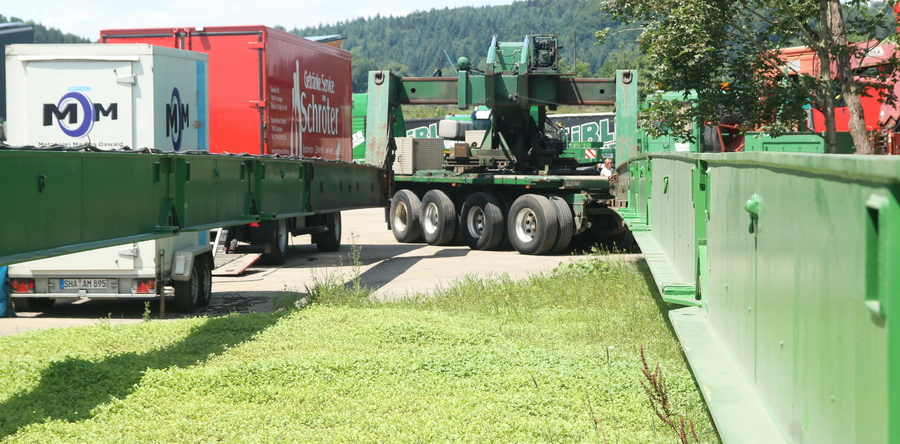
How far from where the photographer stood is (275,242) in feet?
51.3

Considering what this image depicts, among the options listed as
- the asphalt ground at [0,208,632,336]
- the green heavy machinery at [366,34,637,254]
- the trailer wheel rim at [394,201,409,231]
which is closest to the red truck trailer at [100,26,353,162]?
the asphalt ground at [0,208,632,336]

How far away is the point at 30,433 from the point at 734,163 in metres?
3.86

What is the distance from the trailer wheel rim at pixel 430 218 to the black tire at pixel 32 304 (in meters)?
9.59

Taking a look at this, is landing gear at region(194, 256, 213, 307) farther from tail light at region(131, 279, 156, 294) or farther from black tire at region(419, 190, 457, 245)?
black tire at region(419, 190, 457, 245)

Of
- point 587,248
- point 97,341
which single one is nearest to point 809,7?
point 587,248

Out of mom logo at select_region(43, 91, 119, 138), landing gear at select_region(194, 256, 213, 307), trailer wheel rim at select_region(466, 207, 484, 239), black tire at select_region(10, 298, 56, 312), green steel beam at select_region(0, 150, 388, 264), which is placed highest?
mom logo at select_region(43, 91, 119, 138)

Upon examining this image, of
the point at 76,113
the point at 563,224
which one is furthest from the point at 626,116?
the point at 76,113

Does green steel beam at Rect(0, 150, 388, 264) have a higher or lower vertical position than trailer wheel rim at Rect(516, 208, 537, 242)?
higher

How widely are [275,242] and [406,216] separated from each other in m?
5.43

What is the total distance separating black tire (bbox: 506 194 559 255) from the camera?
55.1 ft

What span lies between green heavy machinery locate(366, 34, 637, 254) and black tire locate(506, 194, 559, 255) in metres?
0.02

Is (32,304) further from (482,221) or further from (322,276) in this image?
(482,221)

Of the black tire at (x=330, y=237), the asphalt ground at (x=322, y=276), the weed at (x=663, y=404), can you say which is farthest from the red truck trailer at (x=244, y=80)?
the weed at (x=663, y=404)

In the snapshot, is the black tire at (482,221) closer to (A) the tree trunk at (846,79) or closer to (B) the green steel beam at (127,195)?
(B) the green steel beam at (127,195)
